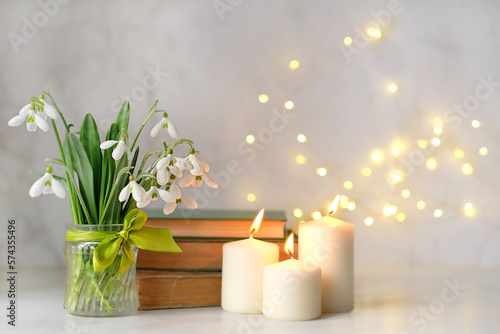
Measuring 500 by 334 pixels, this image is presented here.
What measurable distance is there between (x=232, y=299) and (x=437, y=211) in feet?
1.79

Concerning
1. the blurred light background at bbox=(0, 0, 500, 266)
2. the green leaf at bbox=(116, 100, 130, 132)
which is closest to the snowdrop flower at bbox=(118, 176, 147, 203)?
the green leaf at bbox=(116, 100, 130, 132)

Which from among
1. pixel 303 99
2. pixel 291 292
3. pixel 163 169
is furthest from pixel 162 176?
pixel 303 99

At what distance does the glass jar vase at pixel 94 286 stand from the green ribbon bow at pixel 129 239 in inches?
0.4

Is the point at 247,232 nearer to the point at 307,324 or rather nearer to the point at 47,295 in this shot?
the point at 307,324

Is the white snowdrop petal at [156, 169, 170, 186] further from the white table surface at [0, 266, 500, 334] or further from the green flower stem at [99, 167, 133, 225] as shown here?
the white table surface at [0, 266, 500, 334]

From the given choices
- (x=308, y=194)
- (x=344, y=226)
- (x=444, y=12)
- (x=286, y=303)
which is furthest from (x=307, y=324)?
(x=444, y=12)

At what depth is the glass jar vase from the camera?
0.88 m

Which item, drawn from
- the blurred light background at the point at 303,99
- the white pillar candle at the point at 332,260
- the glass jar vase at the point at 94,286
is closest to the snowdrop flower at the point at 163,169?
the glass jar vase at the point at 94,286

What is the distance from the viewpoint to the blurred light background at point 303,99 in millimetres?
1223

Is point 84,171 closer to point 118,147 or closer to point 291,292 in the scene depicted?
point 118,147

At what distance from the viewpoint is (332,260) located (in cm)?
94

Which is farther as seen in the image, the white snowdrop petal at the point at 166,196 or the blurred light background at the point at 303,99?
the blurred light background at the point at 303,99

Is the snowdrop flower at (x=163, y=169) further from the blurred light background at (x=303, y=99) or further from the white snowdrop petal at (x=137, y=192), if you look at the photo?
the blurred light background at (x=303, y=99)

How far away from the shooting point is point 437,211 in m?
1.25
